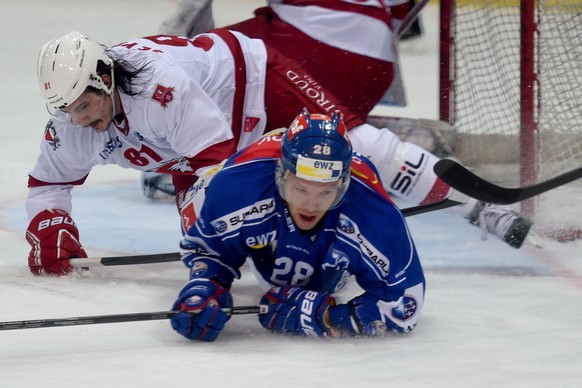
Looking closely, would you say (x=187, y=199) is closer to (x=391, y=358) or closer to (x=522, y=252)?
(x=391, y=358)

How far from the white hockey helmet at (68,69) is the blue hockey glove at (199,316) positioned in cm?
62

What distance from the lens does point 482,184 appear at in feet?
9.59

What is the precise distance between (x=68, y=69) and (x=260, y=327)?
79 centimetres

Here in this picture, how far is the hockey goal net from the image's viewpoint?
3.39 meters

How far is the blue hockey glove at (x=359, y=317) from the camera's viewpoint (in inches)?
96.3

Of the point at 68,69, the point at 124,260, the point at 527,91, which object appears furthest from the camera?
the point at 527,91

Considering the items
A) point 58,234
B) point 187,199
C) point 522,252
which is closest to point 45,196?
point 58,234

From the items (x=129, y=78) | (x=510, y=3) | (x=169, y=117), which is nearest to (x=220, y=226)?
(x=169, y=117)

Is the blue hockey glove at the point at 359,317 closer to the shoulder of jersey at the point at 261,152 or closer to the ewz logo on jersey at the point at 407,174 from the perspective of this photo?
the shoulder of jersey at the point at 261,152

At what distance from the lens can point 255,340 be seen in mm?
2492

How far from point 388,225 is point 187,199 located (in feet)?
1.99

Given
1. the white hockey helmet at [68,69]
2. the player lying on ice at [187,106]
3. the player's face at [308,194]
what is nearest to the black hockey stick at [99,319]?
the player's face at [308,194]

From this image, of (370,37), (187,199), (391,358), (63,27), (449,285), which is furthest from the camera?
(63,27)

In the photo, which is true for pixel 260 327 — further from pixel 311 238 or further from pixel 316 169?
pixel 316 169
